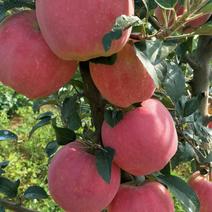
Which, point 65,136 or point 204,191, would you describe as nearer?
point 65,136

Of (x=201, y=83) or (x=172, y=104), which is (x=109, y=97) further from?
(x=201, y=83)

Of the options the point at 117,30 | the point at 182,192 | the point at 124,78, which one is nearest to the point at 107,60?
the point at 124,78

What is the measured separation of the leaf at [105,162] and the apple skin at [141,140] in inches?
0.5

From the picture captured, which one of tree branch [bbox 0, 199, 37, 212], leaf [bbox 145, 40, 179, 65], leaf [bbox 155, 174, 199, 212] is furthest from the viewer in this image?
tree branch [bbox 0, 199, 37, 212]

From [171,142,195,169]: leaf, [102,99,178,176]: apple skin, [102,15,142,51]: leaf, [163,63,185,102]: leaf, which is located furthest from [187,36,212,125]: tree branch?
[102,15,142,51]: leaf

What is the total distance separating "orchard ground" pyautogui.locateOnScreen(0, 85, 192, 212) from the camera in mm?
3059

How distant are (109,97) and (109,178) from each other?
14cm

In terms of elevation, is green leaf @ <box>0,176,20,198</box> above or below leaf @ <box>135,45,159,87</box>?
below

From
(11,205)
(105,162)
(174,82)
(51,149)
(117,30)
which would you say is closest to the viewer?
(117,30)

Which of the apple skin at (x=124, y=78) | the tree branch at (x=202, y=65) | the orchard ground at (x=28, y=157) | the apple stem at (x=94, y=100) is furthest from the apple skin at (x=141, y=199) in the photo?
the orchard ground at (x=28, y=157)

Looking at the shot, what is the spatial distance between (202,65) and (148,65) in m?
0.52

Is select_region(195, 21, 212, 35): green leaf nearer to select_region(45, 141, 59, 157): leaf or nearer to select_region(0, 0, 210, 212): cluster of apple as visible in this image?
select_region(0, 0, 210, 212): cluster of apple

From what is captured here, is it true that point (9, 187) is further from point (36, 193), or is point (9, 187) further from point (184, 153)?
point (184, 153)

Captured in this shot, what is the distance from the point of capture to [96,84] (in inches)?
31.9
